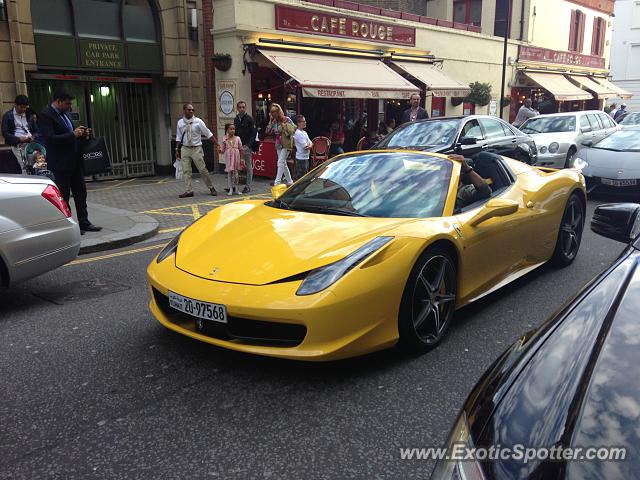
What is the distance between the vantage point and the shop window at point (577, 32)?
3099 cm

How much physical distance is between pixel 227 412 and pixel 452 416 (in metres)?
1.17

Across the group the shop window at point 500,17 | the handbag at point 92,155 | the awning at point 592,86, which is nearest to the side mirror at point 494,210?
the handbag at point 92,155

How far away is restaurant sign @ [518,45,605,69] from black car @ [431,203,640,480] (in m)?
27.0

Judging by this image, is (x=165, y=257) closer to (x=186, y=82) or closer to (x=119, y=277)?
(x=119, y=277)

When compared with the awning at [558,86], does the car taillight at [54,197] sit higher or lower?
lower

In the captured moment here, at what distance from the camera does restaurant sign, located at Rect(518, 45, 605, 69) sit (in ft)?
87.4

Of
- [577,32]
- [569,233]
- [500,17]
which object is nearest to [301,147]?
[569,233]

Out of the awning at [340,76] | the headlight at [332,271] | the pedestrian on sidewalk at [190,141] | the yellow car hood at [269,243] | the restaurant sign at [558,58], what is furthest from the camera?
the restaurant sign at [558,58]

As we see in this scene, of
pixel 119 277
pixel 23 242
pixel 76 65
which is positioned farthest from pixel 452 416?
pixel 76 65

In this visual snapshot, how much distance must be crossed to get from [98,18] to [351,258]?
479 inches

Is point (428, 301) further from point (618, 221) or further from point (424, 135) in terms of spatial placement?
point (424, 135)

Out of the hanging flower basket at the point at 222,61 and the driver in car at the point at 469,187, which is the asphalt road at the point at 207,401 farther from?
the hanging flower basket at the point at 222,61

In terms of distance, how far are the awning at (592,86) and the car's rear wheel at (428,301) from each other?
30.1 metres

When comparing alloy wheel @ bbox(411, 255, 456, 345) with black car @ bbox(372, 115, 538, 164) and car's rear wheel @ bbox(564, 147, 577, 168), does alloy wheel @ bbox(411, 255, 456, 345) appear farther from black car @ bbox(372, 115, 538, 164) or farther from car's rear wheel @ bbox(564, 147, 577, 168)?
car's rear wheel @ bbox(564, 147, 577, 168)
